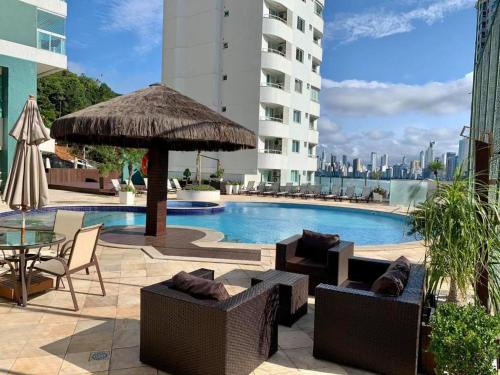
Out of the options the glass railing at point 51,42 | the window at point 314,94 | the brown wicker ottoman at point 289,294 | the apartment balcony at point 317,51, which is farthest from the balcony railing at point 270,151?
the brown wicker ottoman at point 289,294

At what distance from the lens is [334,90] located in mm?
42031

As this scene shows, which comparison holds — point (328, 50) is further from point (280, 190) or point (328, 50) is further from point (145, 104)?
point (145, 104)

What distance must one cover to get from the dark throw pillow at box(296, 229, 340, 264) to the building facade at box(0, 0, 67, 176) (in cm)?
1936

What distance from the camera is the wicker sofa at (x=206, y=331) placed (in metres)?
2.89

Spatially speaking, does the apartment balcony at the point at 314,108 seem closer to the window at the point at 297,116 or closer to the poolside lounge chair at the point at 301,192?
the window at the point at 297,116

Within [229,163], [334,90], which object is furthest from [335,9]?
[229,163]

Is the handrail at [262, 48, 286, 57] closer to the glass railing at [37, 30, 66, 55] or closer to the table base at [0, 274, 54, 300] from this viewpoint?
the glass railing at [37, 30, 66, 55]

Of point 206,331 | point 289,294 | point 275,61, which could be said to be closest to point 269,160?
point 275,61

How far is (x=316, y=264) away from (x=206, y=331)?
2.97m

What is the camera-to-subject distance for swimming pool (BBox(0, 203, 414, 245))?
1210cm

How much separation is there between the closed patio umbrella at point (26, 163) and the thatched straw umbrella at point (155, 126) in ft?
6.52

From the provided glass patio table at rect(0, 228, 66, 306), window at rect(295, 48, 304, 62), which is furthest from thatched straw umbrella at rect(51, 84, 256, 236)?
window at rect(295, 48, 304, 62)

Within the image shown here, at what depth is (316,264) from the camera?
5.56 metres

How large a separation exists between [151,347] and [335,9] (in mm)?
42617
